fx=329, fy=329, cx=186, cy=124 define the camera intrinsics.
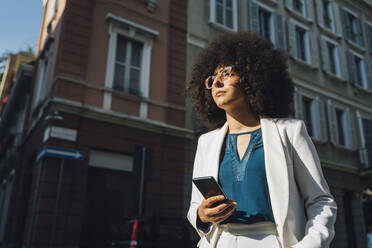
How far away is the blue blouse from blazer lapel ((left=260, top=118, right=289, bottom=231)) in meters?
0.06

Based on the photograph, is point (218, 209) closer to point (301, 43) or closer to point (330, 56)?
point (301, 43)

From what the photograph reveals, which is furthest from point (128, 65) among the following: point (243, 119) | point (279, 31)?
point (243, 119)

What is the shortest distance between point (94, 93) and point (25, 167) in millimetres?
4093

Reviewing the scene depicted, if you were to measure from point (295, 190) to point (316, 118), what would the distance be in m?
14.3

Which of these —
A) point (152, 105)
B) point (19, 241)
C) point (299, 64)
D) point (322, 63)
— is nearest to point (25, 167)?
point (19, 241)

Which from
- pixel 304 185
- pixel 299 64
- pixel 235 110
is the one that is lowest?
pixel 304 185

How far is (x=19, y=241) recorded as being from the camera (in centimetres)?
1027

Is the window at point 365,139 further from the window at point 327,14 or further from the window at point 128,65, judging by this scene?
the window at point 128,65

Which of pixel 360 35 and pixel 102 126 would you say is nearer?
pixel 102 126

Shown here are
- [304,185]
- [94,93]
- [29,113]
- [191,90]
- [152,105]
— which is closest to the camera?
[304,185]

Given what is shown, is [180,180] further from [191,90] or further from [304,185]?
[304,185]

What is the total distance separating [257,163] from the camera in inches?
60.2

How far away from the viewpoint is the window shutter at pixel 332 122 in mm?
14758

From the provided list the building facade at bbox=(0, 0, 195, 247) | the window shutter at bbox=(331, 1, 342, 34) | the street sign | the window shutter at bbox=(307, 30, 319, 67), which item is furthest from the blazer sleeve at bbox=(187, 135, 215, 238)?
the window shutter at bbox=(331, 1, 342, 34)
